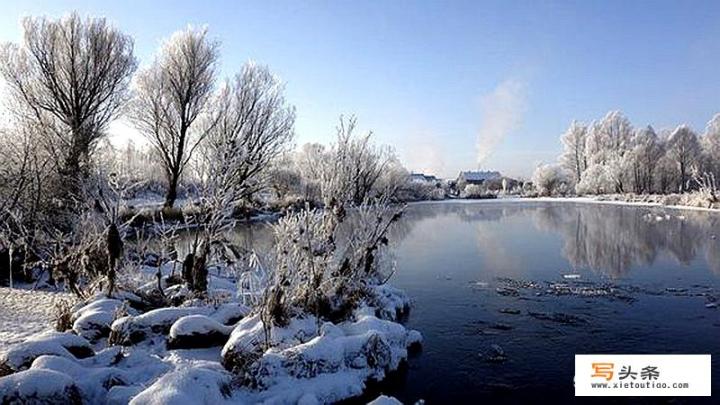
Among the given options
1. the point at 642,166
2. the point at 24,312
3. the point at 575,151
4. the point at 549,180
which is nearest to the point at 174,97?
the point at 24,312

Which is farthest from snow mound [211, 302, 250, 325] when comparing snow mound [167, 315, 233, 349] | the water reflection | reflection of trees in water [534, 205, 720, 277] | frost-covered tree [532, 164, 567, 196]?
frost-covered tree [532, 164, 567, 196]

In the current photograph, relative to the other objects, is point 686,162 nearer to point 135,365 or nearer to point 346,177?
point 346,177

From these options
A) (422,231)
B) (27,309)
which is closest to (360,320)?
(27,309)

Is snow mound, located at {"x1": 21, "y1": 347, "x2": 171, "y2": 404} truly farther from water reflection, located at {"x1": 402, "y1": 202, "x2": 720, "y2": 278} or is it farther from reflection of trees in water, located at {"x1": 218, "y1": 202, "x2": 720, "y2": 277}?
water reflection, located at {"x1": 402, "y1": 202, "x2": 720, "y2": 278}

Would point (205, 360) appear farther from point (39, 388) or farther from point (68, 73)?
point (68, 73)

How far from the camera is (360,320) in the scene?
29.4 ft

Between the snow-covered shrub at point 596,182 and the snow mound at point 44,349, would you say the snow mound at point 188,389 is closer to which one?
the snow mound at point 44,349

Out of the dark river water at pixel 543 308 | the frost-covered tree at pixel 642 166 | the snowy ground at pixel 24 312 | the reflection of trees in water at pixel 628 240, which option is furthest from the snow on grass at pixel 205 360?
the frost-covered tree at pixel 642 166

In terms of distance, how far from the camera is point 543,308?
434 inches

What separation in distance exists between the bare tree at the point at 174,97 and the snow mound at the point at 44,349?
70.5 feet

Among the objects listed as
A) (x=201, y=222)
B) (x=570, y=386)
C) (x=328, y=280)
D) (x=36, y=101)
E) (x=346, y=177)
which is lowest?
(x=570, y=386)

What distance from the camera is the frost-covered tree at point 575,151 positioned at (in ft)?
245

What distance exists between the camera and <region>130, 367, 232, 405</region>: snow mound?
5566 mm

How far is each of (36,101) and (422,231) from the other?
17631 millimetres
